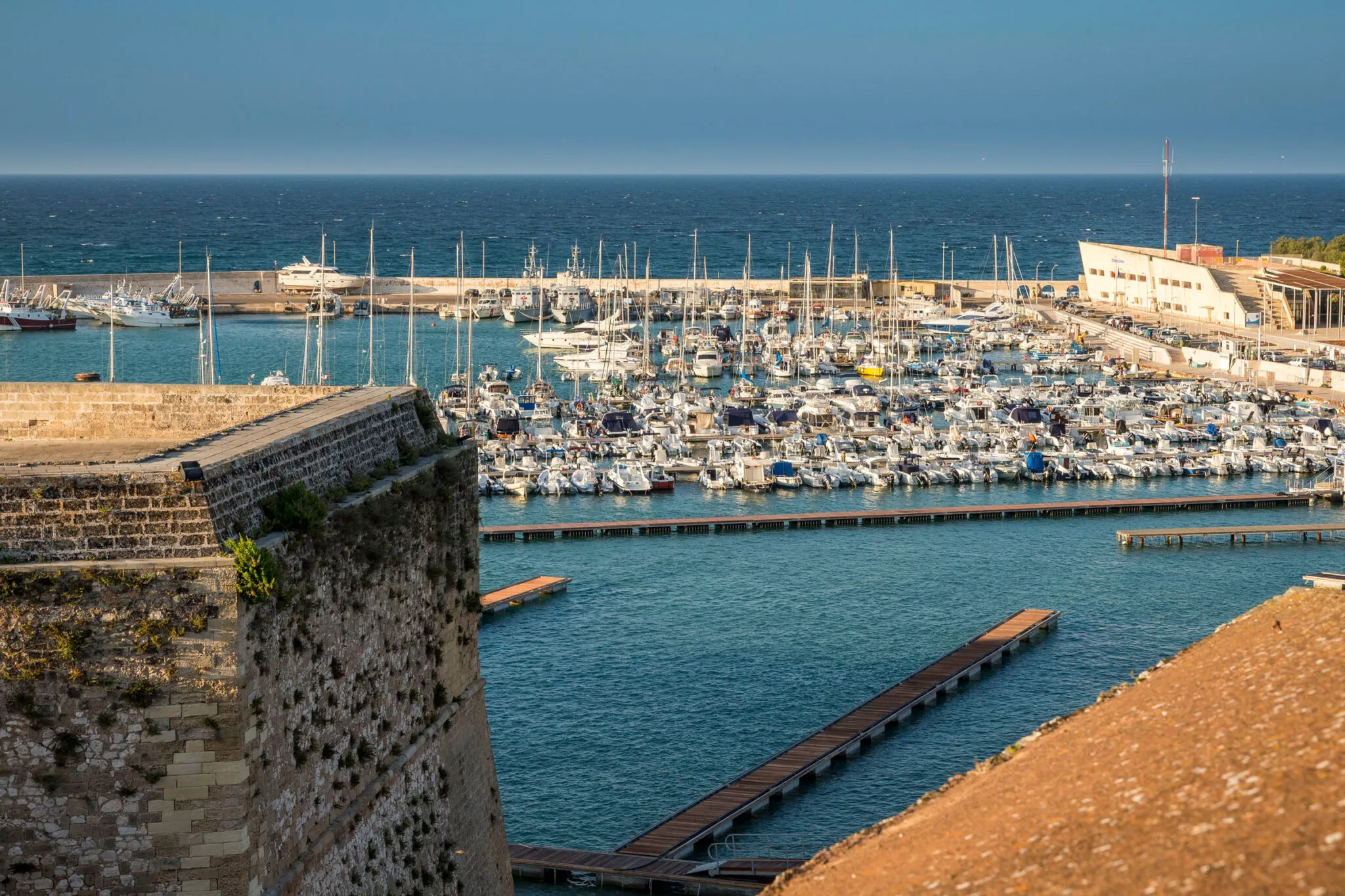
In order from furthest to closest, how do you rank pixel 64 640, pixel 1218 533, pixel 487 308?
1. pixel 487 308
2. pixel 1218 533
3. pixel 64 640

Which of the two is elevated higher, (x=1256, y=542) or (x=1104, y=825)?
(x=1104, y=825)

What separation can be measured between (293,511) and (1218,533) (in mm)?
35929

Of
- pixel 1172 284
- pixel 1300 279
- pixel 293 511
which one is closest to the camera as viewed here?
pixel 293 511

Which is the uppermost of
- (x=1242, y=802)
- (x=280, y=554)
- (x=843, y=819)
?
(x=280, y=554)

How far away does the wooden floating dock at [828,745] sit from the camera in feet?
78.8

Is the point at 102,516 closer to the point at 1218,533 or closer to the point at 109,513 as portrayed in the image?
the point at 109,513

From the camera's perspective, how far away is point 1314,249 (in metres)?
103

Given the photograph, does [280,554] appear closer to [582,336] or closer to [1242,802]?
[1242,802]

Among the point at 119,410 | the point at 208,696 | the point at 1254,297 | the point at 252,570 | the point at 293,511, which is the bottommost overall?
the point at 208,696

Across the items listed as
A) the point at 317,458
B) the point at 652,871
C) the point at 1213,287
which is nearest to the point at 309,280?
the point at 1213,287

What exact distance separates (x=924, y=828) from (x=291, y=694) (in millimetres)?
5087

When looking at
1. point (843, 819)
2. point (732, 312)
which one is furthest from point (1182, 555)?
point (732, 312)

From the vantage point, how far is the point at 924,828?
41.7ft

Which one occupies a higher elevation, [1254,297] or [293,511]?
[1254,297]
